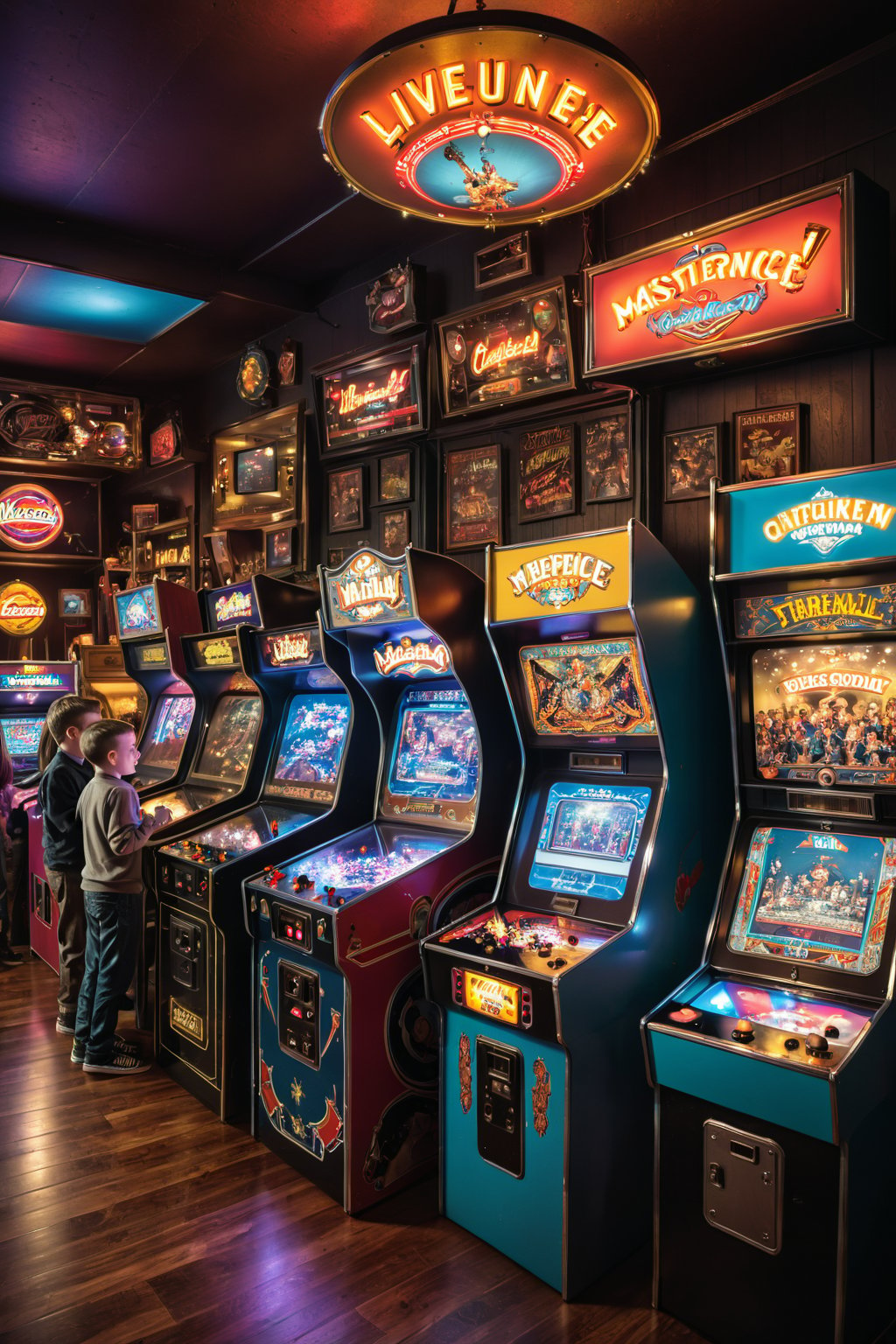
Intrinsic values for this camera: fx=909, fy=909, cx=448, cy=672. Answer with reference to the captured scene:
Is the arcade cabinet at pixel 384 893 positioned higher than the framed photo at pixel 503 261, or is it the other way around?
the framed photo at pixel 503 261

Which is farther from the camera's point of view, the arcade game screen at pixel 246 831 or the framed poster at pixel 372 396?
the framed poster at pixel 372 396

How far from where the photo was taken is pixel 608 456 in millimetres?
3672

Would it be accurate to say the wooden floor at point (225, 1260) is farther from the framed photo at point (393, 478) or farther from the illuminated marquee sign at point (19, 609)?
the illuminated marquee sign at point (19, 609)

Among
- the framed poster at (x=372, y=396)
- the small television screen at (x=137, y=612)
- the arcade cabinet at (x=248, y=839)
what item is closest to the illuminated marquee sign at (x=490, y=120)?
the framed poster at (x=372, y=396)

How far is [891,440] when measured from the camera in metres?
2.89

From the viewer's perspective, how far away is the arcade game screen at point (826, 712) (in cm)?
240

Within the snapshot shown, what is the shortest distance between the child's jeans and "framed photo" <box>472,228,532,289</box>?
3.14m

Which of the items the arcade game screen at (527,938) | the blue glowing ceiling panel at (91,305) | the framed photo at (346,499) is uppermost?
the blue glowing ceiling panel at (91,305)

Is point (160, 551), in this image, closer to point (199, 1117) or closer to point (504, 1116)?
point (199, 1117)

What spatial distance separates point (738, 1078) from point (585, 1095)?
528 mm

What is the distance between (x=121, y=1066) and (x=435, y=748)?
2.02 metres

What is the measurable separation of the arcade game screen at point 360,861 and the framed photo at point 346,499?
1.99 metres

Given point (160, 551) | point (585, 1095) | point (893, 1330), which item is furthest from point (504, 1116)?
point (160, 551)

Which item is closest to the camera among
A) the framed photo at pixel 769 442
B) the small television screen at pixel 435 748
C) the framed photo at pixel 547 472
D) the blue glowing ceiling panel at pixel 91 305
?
the framed photo at pixel 769 442
